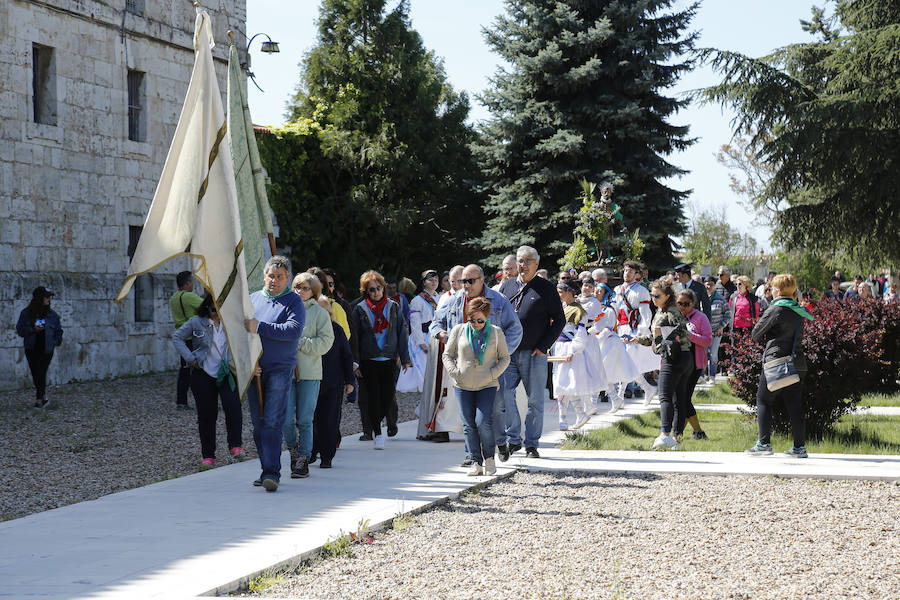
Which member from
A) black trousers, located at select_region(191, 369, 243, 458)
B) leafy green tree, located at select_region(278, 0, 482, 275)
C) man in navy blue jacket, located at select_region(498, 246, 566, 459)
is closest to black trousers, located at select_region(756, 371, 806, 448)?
man in navy blue jacket, located at select_region(498, 246, 566, 459)

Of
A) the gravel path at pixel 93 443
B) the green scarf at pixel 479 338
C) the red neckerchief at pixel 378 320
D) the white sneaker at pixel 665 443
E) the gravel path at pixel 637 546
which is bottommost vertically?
the gravel path at pixel 637 546

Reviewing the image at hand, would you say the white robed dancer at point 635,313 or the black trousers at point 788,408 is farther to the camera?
the white robed dancer at point 635,313

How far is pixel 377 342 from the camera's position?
11227mm

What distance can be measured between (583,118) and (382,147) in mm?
6318

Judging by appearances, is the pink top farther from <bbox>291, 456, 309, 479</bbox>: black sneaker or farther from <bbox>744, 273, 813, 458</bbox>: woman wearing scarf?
<bbox>291, 456, 309, 479</bbox>: black sneaker

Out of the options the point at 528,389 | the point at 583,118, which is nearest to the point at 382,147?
the point at 583,118

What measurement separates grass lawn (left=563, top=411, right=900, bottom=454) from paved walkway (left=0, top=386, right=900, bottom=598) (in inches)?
15.8

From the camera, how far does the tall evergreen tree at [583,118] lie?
104 ft

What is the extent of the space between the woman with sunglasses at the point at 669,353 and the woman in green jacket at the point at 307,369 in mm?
3628

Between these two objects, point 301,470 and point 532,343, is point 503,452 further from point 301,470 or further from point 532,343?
point 301,470

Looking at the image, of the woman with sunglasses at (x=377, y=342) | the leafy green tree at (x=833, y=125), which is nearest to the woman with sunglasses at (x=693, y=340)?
the woman with sunglasses at (x=377, y=342)

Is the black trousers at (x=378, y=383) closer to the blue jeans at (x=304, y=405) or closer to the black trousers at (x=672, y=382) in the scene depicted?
the blue jeans at (x=304, y=405)

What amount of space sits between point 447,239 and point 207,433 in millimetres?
26307

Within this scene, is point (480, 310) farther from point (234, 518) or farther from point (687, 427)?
point (687, 427)
